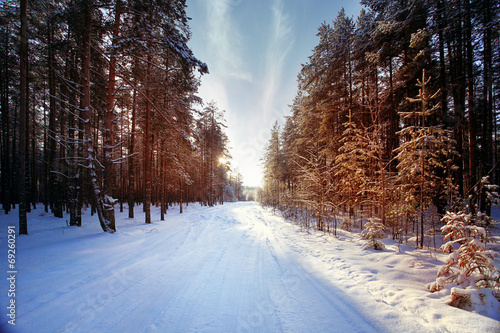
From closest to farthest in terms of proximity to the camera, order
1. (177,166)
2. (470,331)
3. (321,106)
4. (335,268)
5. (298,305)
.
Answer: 1. (470,331)
2. (298,305)
3. (335,268)
4. (321,106)
5. (177,166)

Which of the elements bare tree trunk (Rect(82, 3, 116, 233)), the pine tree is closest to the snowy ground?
bare tree trunk (Rect(82, 3, 116, 233))

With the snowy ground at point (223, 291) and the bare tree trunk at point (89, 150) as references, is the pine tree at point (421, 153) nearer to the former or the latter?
the snowy ground at point (223, 291)

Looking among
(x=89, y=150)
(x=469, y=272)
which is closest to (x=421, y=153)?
(x=469, y=272)

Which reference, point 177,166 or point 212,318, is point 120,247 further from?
point 177,166

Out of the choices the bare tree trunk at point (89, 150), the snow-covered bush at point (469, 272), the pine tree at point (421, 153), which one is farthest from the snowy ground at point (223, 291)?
the pine tree at point (421, 153)

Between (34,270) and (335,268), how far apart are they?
23.1 feet

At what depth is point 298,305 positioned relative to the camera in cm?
292

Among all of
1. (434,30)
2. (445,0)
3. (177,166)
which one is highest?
(445,0)

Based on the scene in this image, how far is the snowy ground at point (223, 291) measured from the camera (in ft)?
7.89

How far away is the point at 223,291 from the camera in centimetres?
328

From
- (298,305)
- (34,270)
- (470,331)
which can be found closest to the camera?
(470,331)

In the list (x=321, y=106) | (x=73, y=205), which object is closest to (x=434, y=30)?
(x=321, y=106)

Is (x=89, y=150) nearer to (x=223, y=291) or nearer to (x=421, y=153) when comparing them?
(x=223, y=291)

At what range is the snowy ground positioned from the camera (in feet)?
7.89
